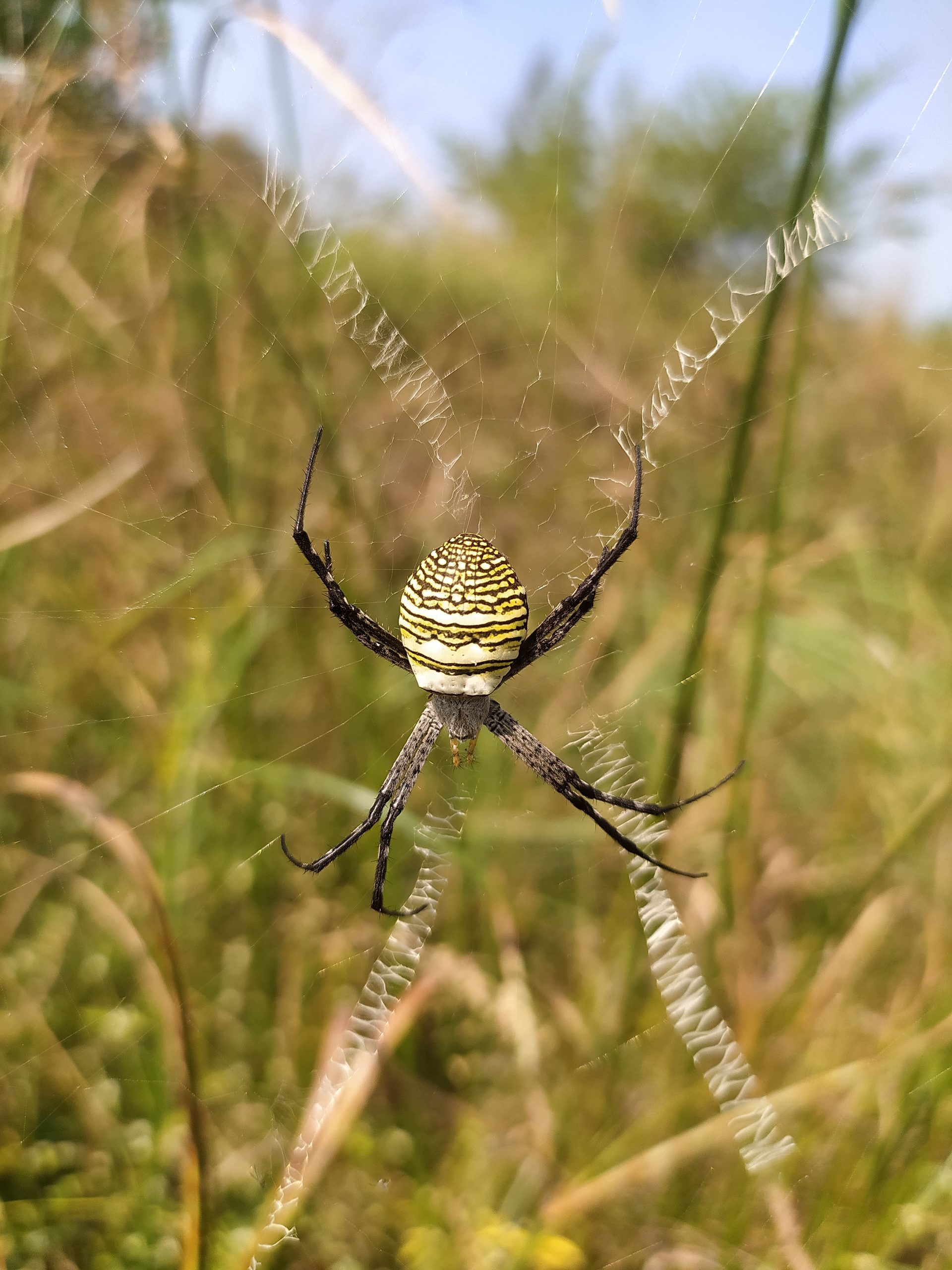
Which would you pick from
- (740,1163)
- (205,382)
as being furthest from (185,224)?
(740,1163)

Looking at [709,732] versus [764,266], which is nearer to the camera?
[764,266]

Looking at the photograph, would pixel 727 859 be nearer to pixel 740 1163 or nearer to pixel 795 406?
pixel 740 1163

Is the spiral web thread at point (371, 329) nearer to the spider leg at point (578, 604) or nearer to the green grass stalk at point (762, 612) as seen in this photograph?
the spider leg at point (578, 604)

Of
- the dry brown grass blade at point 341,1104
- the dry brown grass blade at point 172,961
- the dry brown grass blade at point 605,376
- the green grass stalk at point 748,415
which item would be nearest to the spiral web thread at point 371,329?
the dry brown grass blade at point 605,376

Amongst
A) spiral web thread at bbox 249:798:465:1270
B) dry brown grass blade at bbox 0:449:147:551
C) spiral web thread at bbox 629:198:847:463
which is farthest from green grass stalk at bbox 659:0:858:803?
dry brown grass blade at bbox 0:449:147:551

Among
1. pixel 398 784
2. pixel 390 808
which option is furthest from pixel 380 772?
pixel 390 808
